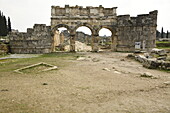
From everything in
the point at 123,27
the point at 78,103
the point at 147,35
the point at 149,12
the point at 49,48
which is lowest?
the point at 78,103

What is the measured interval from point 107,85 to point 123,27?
53.8 ft

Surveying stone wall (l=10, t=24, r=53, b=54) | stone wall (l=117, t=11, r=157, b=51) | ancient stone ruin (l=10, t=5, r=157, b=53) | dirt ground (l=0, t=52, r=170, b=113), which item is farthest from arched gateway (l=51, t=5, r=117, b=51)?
dirt ground (l=0, t=52, r=170, b=113)

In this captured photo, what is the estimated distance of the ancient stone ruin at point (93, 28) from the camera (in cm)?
1870

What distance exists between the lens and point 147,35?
1922cm

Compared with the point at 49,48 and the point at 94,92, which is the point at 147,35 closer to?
the point at 49,48

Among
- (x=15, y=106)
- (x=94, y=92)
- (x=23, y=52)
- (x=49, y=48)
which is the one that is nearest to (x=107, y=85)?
(x=94, y=92)

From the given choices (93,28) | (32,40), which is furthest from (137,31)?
(32,40)

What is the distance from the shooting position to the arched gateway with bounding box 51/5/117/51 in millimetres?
19203

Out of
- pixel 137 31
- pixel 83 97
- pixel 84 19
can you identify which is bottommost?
pixel 83 97

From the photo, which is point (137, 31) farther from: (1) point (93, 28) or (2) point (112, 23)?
(1) point (93, 28)

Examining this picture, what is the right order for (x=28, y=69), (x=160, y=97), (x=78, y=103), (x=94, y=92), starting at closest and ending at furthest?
(x=78, y=103), (x=160, y=97), (x=94, y=92), (x=28, y=69)

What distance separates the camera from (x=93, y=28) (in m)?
19.8

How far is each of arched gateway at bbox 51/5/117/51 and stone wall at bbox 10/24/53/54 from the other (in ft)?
4.93

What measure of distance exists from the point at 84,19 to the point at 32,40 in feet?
26.1
